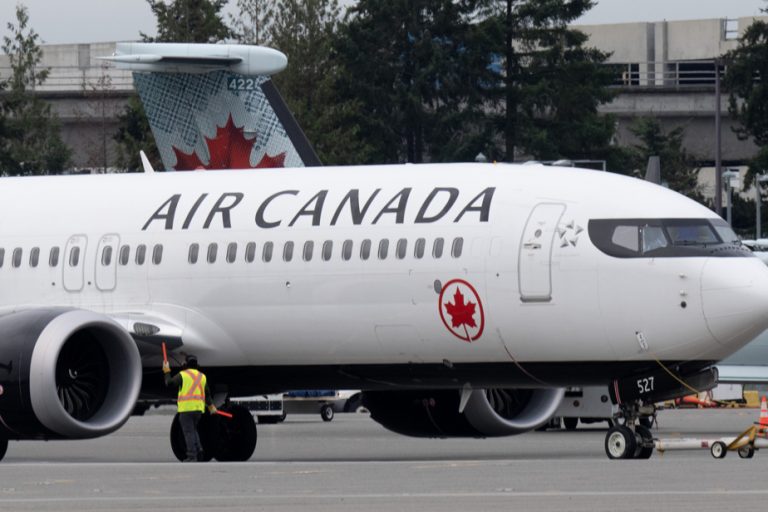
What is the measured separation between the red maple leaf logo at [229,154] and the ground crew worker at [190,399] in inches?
371

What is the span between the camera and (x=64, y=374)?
2662 cm

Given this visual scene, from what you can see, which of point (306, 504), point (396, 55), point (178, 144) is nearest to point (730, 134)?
point (396, 55)

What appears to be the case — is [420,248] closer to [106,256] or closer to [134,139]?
[106,256]

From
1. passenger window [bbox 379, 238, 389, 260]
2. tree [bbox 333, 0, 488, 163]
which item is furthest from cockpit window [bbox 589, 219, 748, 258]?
tree [bbox 333, 0, 488, 163]

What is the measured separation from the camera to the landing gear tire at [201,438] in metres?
27.7

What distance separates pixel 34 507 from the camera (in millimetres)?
17969

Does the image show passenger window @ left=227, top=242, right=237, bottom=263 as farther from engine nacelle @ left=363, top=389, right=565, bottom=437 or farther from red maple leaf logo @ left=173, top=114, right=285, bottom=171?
red maple leaf logo @ left=173, top=114, right=285, bottom=171

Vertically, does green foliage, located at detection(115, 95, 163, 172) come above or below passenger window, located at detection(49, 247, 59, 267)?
above

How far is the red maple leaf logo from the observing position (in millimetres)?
36031

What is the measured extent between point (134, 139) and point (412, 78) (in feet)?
45.2

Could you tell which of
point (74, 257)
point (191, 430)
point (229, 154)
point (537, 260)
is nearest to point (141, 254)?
point (74, 257)

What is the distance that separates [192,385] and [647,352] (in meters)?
5.74

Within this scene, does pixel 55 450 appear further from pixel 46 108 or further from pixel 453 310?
Answer: pixel 46 108

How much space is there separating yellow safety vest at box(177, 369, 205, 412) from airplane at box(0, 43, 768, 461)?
63cm
